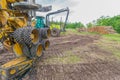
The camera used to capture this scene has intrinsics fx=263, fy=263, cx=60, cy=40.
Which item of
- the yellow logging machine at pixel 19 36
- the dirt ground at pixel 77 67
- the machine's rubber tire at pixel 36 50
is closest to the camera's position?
the yellow logging machine at pixel 19 36

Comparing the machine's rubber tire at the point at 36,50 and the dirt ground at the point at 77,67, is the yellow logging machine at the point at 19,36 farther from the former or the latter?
the dirt ground at the point at 77,67

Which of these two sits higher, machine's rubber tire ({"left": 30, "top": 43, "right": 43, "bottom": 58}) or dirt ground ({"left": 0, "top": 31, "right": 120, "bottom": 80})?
machine's rubber tire ({"left": 30, "top": 43, "right": 43, "bottom": 58})

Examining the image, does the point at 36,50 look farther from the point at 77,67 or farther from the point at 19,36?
the point at 77,67

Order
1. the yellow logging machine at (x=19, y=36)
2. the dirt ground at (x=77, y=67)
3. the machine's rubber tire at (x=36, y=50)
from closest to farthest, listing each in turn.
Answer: the yellow logging machine at (x=19, y=36) < the dirt ground at (x=77, y=67) < the machine's rubber tire at (x=36, y=50)

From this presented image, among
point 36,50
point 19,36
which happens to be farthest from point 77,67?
point 19,36

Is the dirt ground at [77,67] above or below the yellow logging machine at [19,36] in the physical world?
below

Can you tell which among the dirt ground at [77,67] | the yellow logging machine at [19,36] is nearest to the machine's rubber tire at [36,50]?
the yellow logging machine at [19,36]

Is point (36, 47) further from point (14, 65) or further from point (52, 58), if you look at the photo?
point (52, 58)

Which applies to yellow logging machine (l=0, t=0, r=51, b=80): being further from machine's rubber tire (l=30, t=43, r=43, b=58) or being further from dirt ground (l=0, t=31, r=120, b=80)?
dirt ground (l=0, t=31, r=120, b=80)

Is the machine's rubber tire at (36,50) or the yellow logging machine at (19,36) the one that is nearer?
the yellow logging machine at (19,36)

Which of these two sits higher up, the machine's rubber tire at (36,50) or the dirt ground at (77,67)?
the machine's rubber tire at (36,50)

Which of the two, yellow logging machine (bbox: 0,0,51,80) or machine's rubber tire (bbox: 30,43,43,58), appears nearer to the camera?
yellow logging machine (bbox: 0,0,51,80)

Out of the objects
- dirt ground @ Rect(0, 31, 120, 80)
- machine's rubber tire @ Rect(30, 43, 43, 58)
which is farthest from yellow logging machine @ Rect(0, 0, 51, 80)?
dirt ground @ Rect(0, 31, 120, 80)

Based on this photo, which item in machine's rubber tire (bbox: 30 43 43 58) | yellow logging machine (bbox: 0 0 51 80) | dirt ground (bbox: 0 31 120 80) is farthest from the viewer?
machine's rubber tire (bbox: 30 43 43 58)
